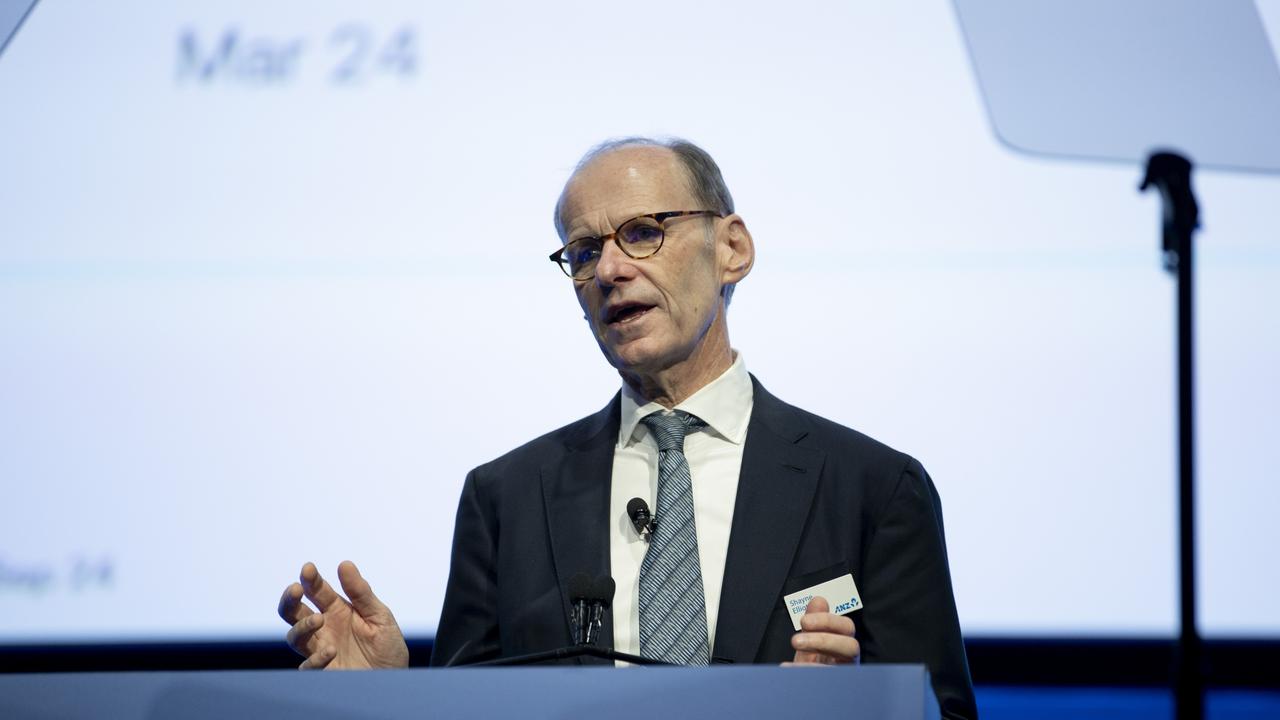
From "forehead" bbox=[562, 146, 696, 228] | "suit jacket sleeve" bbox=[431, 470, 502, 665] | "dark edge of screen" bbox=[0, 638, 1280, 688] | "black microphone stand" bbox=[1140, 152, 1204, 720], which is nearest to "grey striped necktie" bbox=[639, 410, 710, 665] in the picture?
"suit jacket sleeve" bbox=[431, 470, 502, 665]

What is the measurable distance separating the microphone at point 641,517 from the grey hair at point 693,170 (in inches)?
22.3

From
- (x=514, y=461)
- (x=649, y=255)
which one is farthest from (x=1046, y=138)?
(x=514, y=461)

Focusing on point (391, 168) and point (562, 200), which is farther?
point (391, 168)

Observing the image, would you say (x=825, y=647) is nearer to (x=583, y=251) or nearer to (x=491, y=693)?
(x=491, y=693)

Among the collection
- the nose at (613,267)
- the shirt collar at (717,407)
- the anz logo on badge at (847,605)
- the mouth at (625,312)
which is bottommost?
the anz logo on badge at (847,605)

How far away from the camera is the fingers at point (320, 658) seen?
1.95 m

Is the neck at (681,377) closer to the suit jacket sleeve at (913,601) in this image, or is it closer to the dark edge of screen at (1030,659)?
the suit jacket sleeve at (913,601)

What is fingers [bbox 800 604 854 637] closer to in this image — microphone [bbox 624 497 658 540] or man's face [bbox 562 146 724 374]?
microphone [bbox 624 497 658 540]

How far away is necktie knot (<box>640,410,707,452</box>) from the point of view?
232 cm

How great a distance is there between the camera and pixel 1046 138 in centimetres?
206

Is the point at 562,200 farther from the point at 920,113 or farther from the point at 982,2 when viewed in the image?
the point at 920,113

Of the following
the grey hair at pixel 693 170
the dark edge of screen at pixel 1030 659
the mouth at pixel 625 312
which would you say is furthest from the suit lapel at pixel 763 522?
the dark edge of screen at pixel 1030 659

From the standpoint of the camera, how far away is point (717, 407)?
7.75 feet

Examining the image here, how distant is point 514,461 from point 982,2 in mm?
1199
